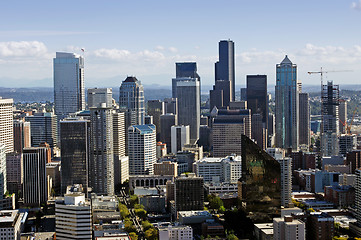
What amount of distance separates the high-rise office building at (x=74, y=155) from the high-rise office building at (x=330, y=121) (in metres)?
18.3

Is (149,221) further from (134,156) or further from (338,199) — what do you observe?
(134,156)

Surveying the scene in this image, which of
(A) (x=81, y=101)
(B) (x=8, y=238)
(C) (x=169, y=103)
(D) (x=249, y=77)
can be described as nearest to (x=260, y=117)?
(D) (x=249, y=77)

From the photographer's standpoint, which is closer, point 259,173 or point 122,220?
point 259,173

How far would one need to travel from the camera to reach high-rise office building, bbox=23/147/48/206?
3041 cm

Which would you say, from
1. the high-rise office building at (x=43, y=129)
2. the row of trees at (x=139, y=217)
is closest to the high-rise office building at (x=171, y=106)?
the high-rise office building at (x=43, y=129)

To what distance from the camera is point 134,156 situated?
38.6 meters

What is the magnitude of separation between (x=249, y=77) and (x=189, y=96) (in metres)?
5.91

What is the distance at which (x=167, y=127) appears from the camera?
2103 inches

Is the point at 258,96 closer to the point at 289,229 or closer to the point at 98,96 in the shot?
the point at 98,96

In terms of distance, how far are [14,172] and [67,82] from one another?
31758 millimetres

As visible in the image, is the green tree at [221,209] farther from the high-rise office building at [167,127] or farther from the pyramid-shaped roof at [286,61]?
the pyramid-shaped roof at [286,61]

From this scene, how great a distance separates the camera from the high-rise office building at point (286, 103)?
5322cm

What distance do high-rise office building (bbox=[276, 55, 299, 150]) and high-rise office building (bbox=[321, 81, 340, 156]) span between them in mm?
3982

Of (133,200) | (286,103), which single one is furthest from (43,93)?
(133,200)
